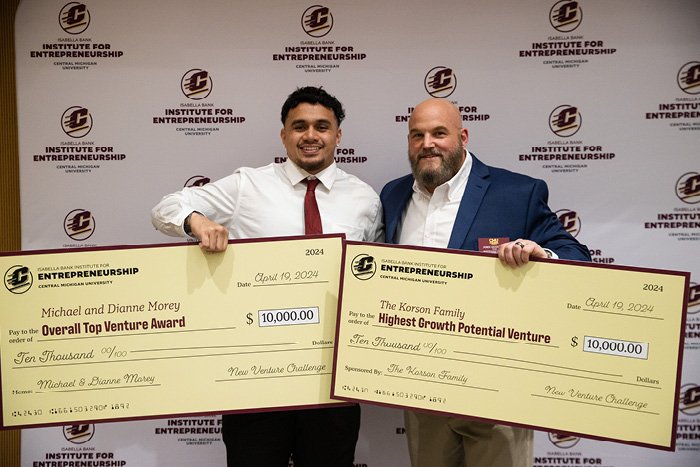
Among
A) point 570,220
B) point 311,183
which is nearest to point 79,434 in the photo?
point 311,183

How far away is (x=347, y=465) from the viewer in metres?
2.04

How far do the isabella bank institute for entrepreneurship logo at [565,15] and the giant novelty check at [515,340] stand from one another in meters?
1.50

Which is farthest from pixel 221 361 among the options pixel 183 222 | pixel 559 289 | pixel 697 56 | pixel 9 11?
pixel 697 56

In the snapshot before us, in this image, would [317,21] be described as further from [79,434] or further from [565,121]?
[79,434]

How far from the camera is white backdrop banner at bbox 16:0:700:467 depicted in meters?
2.55

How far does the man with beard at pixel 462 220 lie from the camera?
6.08 feet

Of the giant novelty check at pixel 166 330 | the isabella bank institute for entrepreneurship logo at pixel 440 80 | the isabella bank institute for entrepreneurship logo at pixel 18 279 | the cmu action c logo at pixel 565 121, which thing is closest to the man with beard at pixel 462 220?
the giant novelty check at pixel 166 330

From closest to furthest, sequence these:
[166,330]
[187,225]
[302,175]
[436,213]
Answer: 1. [166,330]
2. [187,225]
3. [436,213]
4. [302,175]

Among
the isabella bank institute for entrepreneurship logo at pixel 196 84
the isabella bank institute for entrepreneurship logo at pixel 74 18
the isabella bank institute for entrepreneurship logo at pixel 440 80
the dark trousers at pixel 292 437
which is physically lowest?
the dark trousers at pixel 292 437

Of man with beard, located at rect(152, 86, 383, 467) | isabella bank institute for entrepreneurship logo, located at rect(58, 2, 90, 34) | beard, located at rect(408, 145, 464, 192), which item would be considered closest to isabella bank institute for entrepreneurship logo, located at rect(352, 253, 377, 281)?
man with beard, located at rect(152, 86, 383, 467)

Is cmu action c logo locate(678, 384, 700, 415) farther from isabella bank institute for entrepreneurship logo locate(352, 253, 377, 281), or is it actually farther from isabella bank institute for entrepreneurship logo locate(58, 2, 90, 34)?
isabella bank institute for entrepreneurship logo locate(58, 2, 90, 34)

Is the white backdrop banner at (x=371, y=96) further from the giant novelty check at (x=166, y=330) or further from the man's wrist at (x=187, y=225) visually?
the giant novelty check at (x=166, y=330)

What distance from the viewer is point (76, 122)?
257 centimetres

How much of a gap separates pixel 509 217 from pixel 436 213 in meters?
0.27
